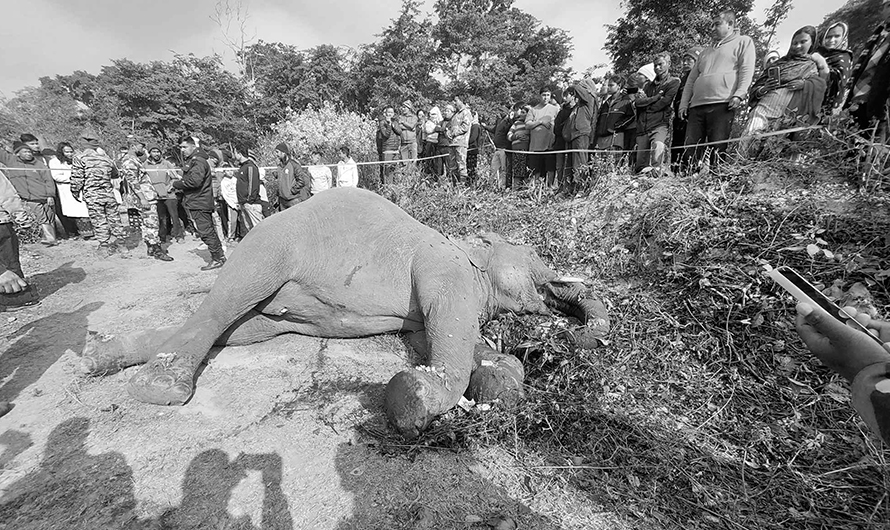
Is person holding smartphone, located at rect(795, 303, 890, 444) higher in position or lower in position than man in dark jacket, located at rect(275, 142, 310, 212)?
lower

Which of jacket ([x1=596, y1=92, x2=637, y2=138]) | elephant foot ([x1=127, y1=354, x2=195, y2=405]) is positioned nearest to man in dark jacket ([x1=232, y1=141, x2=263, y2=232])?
elephant foot ([x1=127, y1=354, x2=195, y2=405])

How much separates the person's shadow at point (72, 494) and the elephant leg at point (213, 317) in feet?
1.43

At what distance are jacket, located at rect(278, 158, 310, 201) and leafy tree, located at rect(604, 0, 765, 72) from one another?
20.2 meters

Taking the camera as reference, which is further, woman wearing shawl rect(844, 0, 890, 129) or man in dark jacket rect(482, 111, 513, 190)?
man in dark jacket rect(482, 111, 513, 190)

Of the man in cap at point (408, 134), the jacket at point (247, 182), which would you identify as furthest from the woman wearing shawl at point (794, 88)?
the jacket at point (247, 182)

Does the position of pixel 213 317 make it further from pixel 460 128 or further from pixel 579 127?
pixel 460 128

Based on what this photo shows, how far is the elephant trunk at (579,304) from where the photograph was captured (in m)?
3.02

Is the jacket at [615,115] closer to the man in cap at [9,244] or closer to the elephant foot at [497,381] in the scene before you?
the elephant foot at [497,381]

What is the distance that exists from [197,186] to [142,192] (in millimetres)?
2337

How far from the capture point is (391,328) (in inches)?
134

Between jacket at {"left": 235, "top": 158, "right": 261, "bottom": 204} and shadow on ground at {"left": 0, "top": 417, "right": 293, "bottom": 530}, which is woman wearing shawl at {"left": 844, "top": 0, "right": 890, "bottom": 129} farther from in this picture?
jacket at {"left": 235, "top": 158, "right": 261, "bottom": 204}

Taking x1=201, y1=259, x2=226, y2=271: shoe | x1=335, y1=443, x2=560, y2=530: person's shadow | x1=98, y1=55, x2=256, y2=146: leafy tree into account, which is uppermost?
x1=98, y1=55, x2=256, y2=146: leafy tree

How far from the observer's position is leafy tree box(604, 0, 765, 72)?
770 inches

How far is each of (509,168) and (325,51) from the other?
35216mm
